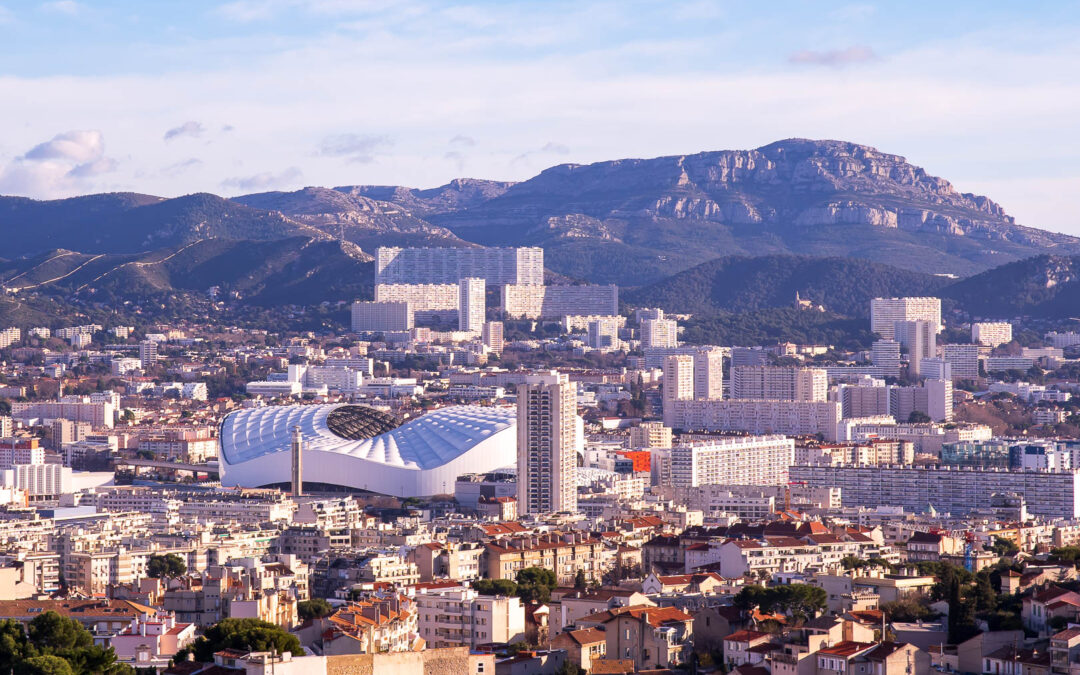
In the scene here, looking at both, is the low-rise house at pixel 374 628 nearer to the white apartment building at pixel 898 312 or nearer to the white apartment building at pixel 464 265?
the white apartment building at pixel 898 312

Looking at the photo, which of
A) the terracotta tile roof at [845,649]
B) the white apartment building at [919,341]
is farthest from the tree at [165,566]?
the white apartment building at [919,341]

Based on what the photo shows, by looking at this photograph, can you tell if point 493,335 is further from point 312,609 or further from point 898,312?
point 312,609

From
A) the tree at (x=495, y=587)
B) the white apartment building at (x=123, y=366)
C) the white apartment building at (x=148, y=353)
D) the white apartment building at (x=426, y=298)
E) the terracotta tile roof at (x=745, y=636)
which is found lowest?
the terracotta tile roof at (x=745, y=636)

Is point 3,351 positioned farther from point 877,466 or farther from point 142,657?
point 142,657

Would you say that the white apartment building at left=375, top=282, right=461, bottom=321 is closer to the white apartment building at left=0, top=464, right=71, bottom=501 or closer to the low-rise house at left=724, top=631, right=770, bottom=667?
the white apartment building at left=0, top=464, right=71, bottom=501

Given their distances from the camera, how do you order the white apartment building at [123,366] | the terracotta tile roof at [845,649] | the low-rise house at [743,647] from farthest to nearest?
the white apartment building at [123,366] → the low-rise house at [743,647] → the terracotta tile roof at [845,649]

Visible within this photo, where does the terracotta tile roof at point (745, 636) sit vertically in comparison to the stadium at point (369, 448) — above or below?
below

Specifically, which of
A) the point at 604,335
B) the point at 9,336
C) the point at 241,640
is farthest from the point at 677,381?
the point at 241,640

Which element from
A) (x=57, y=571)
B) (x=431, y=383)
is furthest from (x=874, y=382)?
(x=57, y=571)
